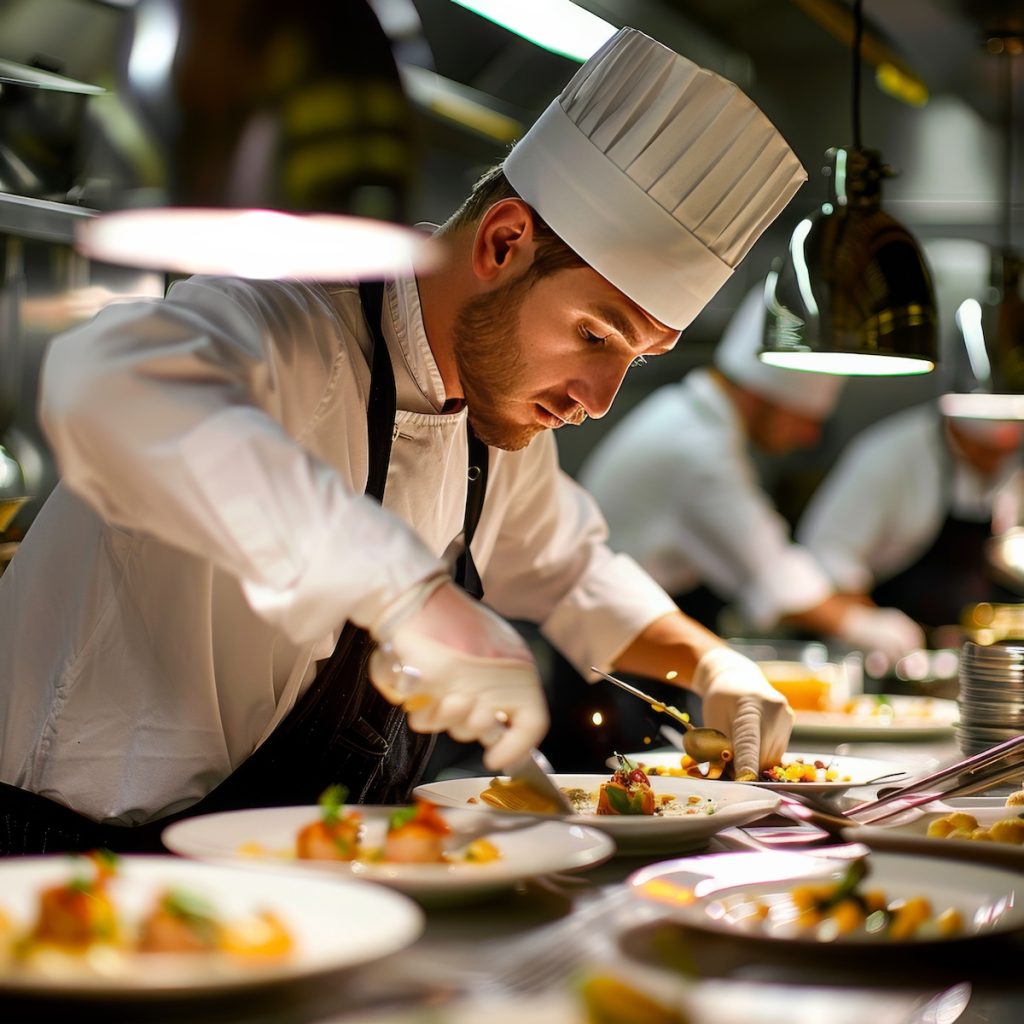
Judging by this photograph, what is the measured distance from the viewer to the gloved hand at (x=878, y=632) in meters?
4.51

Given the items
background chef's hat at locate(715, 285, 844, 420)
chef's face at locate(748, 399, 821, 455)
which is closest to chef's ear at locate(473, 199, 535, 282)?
background chef's hat at locate(715, 285, 844, 420)

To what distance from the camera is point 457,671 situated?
1.18 metres

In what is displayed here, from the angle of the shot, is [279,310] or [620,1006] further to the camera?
[279,310]

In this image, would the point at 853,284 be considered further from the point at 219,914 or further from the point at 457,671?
the point at 219,914

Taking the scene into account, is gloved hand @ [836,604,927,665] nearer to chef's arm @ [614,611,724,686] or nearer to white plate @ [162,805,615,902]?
chef's arm @ [614,611,724,686]

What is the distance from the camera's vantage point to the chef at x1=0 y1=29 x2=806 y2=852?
47.2 inches

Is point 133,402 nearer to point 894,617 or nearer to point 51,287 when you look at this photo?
point 51,287

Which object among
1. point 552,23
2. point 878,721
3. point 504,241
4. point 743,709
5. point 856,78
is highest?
point 552,23

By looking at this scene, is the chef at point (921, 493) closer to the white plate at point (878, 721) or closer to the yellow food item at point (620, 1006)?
the white plate at point (878, 721)

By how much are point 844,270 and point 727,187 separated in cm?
51

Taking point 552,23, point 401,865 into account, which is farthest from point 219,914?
point 552,23

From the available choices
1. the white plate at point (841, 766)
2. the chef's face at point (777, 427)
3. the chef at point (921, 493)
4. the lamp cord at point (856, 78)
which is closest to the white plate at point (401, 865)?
the white plate at point (841, 766)

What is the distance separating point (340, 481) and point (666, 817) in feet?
1.58

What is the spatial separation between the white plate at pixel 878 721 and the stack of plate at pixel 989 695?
0.30 m
